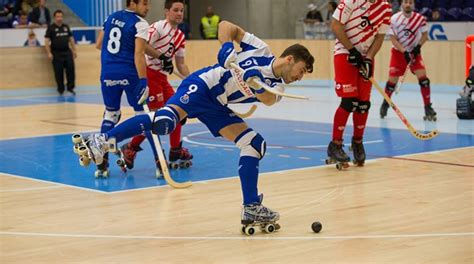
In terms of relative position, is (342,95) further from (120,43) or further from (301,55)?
(301,55)

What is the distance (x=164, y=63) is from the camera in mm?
10305

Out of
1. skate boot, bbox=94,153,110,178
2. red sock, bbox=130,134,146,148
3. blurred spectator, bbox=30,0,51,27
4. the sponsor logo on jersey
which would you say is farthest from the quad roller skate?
blurred spectator, bbox=30,0,51,27

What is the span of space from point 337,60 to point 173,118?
352 centimetres

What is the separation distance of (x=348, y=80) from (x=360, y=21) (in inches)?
24.7

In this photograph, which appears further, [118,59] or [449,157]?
[449,157]

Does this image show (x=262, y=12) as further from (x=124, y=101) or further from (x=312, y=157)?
(x=312, y=157)

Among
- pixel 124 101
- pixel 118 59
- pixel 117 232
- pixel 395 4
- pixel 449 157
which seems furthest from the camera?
pixel 395 4

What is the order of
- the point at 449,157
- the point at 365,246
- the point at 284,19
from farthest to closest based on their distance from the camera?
the point at 284,19
the point at 449,157
the point at 365,246

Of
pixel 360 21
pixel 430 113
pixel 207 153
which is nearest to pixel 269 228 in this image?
pixel 360 21

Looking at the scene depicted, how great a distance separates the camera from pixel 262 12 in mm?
30234

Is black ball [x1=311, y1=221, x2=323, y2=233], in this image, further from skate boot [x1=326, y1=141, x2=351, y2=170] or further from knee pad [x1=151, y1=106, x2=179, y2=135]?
skate boot [x1=326, y1=141, x2=351, y2=170]

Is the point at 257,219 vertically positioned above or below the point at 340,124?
below

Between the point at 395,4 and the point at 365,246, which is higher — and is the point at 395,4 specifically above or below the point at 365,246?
above

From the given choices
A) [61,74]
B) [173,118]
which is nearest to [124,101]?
[61,74]
